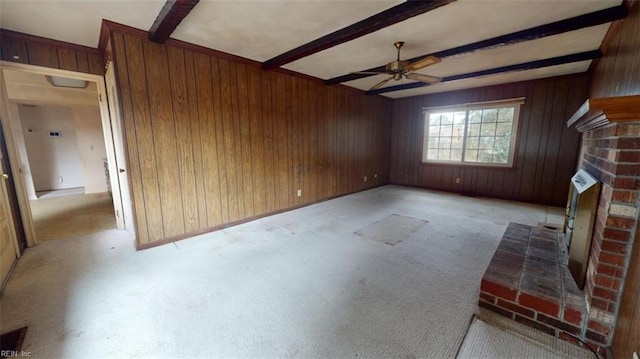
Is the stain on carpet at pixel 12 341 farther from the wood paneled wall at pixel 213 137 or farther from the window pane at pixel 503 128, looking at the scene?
the window pane at pixel 503 128

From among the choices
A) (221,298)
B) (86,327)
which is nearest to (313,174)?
(221,298)

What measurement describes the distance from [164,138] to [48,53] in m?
1.52

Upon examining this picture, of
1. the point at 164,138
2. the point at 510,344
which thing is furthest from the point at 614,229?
the point at 164,138

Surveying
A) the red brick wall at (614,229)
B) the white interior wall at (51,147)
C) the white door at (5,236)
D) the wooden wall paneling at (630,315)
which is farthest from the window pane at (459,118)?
the white interior wall at (51,147)

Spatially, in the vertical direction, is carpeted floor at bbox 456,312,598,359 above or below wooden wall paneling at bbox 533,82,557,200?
below

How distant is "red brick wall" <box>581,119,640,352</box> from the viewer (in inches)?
50.4

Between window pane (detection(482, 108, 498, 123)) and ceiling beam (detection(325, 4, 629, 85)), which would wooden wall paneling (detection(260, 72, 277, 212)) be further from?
window pane (detection(482, 108, 498, 123))

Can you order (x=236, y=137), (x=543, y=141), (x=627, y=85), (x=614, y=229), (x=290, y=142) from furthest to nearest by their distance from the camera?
(x=543, y=141), (x=290, y=142), (x=236, y=137), (x=627, y=85), (x=614, y=229)

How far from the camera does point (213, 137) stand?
324 centimetres

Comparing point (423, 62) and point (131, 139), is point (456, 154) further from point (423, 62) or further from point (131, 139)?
point (131, 139)

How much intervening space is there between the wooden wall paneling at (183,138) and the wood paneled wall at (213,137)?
0.4 inches

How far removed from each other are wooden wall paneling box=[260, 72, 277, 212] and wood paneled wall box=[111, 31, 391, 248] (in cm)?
2

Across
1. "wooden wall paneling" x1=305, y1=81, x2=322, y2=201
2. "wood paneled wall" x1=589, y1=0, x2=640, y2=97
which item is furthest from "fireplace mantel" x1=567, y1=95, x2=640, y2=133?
"wooden wall paneling" x1=305, y1=81, x2=322, y2=201

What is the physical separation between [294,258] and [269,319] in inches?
34.6
